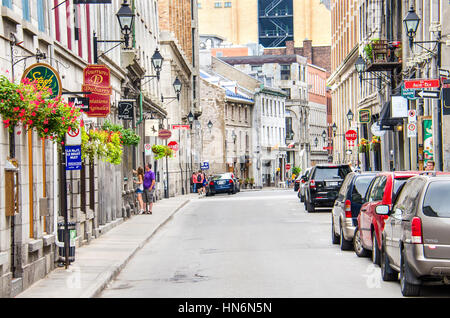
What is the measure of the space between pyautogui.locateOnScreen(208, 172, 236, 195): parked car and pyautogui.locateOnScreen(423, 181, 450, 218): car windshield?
47073mm

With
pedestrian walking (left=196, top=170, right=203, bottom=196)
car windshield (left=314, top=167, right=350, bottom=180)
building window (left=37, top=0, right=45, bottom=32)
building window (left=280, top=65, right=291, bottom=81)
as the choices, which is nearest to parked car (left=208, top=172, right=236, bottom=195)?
pedestrian walking (left=196, top=170, right=203, bottom=196)

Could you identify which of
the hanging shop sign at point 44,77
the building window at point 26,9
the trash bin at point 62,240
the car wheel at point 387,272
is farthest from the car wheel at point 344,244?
the building window at point 26,9

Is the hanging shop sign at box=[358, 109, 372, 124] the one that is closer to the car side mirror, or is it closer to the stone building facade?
the stone building facade

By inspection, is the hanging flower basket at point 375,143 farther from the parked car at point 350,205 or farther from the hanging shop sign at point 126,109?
the parked car at point 350,205

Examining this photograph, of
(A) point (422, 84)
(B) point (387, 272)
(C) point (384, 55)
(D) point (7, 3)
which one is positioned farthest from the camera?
(C) point (384, 55)

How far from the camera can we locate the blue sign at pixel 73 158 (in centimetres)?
1609

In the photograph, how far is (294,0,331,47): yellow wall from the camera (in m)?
124

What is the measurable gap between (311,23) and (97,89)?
107 metres

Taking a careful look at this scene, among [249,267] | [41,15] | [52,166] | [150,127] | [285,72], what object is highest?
[285,72]

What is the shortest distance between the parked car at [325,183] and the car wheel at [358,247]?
50.2 feet

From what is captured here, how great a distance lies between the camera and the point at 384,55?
4134 cm

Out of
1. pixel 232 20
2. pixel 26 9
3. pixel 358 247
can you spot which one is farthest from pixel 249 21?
pixel 26 9

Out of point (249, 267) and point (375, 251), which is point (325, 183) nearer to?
point (249, 267)
